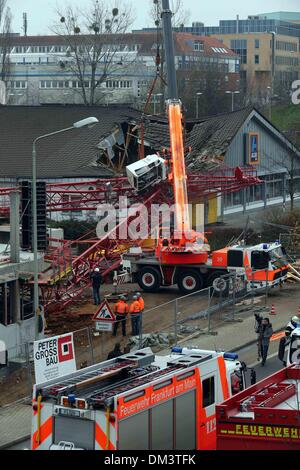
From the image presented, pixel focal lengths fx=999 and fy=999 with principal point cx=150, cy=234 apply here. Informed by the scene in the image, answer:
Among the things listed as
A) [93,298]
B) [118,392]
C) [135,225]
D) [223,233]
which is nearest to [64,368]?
[118,392]

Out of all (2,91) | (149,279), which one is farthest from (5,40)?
(149,279)

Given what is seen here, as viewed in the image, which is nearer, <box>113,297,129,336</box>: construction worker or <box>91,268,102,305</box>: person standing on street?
<box>113,297,129,336</box>: construction worker

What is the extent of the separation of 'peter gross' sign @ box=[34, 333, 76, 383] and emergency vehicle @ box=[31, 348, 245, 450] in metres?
3.59

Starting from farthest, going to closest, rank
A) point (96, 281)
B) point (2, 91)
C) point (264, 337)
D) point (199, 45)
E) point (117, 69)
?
point (199, 45) → point (117, 69) → point (2, 91) → point (96, 281) → point (264, 337)

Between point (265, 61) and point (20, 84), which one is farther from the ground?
point (265, 61)

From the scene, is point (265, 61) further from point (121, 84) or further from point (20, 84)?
point (20, 84)

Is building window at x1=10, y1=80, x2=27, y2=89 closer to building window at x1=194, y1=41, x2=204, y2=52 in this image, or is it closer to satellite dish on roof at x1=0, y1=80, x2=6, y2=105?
building window at x1=194, y1=41, x2=204, y2=52

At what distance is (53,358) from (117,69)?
86860 millimetres

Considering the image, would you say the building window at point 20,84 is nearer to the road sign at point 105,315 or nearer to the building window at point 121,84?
the building window at point 121,84

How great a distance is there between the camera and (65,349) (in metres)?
→ 21.5

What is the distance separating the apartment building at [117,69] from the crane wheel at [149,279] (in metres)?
60.7

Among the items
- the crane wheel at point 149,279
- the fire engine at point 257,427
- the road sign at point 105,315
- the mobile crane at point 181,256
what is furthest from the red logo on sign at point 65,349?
the crane wheel at point 149,279

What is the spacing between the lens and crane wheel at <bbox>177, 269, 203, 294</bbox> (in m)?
36.0

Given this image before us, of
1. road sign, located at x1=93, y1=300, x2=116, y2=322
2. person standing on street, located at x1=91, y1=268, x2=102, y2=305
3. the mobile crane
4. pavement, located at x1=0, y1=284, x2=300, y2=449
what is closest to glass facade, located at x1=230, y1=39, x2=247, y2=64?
the mobile crane
